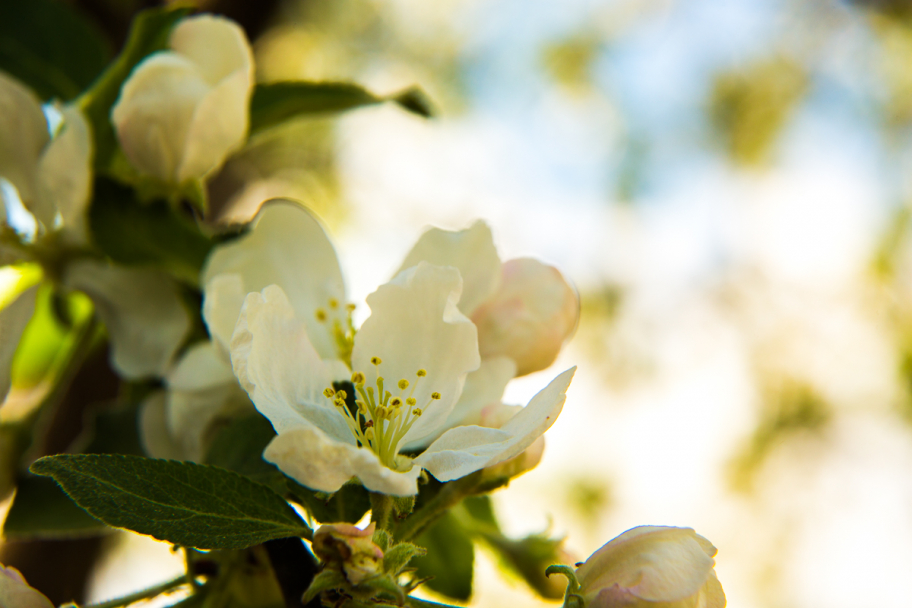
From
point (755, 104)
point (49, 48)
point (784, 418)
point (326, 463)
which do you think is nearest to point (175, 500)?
point (326, 463)

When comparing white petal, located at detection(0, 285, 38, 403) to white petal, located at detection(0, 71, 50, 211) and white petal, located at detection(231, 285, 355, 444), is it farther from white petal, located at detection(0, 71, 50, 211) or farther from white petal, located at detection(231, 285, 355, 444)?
white petal, located at detection(231, 285, 355, 444)

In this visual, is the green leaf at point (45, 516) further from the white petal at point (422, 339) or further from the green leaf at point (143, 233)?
the white petal at point (422, 339)

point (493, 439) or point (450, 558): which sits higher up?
point (493, 439)

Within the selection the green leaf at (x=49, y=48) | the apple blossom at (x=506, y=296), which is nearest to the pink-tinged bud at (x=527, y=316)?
the apple blossom at (x=506, y=296)

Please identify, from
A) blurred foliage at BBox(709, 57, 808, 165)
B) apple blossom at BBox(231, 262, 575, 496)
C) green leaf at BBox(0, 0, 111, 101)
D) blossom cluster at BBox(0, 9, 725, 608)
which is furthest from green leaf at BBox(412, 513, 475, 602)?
blurred foliage at BBox(709, 57, 808, 165)

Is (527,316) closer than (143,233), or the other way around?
(527,316)

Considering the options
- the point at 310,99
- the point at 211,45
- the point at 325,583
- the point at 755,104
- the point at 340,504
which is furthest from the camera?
the point at 755,104

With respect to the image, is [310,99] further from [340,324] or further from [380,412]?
[380,412]

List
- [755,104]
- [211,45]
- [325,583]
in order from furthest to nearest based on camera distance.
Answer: [755,104], [211,45], [325,583]
